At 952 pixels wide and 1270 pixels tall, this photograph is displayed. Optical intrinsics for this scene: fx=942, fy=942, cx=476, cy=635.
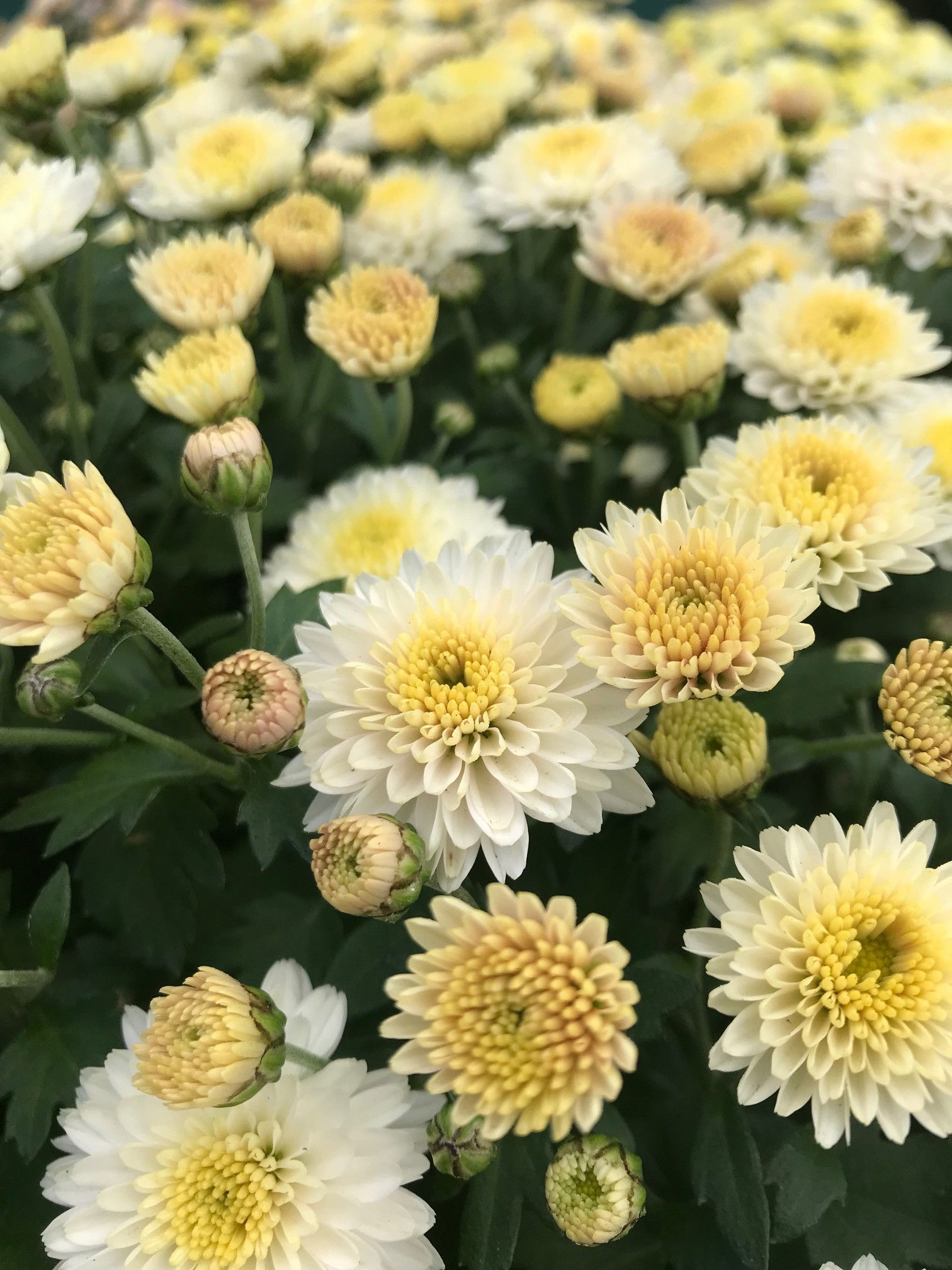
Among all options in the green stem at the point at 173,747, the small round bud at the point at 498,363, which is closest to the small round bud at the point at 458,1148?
the green stem at the point at 173,747

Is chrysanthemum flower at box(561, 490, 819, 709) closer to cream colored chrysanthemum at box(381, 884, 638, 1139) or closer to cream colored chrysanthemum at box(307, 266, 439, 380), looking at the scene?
cream colored chrysanthemum at box(381, 884, 638, 1139)

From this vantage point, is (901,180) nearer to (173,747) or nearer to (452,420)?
(452,420)

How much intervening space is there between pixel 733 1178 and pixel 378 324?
0.67 meters

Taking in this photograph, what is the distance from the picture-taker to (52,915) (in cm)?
67

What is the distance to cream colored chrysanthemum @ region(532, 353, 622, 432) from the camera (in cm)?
87

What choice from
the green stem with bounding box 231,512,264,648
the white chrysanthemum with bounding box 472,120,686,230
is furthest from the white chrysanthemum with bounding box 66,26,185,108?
the green stem with bounding box 231,512,264,648

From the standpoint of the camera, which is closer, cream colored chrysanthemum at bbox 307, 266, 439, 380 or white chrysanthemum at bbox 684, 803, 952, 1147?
white chrysanthemum at bbox 684, 803, 952, 1147

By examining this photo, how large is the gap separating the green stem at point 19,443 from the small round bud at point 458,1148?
66 centimetres

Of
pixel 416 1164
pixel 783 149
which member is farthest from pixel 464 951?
pixel 783 149

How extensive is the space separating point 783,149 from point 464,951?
4.95 ft

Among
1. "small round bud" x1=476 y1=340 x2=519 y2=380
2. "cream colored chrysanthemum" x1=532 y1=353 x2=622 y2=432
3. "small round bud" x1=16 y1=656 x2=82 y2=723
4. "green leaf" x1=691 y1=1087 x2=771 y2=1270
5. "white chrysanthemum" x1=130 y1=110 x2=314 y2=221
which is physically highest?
"white chrysanthemum" x1=130 y1=110 x2=314 y2=221

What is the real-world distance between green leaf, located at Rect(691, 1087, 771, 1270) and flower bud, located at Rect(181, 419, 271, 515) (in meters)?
0.51

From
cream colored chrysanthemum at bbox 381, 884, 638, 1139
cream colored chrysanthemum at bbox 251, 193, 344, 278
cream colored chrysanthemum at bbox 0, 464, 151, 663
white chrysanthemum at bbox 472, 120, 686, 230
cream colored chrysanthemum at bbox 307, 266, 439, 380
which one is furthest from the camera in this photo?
white chrysanthemum at bbox 472, 120, 686, 230

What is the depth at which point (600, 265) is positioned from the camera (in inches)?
37.7
